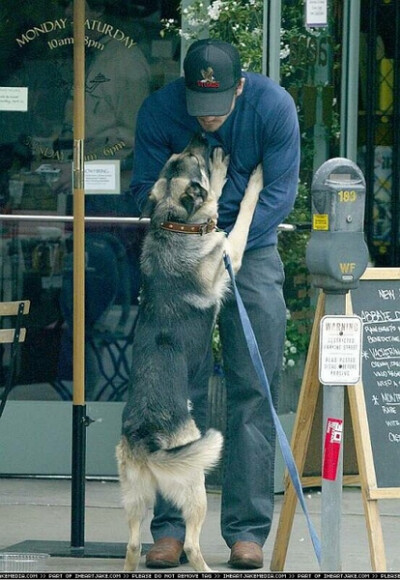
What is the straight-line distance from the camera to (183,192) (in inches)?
212

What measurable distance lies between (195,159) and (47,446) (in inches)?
101

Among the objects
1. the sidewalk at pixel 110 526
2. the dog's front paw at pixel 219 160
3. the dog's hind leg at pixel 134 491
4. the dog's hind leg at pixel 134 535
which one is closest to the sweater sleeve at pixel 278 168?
the dog's front paw at pixel 219 160

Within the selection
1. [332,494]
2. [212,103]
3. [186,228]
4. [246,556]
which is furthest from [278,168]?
[246,556]

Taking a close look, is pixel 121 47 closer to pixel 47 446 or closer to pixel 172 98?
pixel 172 98

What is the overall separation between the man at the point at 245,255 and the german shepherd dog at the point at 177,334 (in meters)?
0.09

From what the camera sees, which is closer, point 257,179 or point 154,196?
point 154,196

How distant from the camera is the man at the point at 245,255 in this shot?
5.59m

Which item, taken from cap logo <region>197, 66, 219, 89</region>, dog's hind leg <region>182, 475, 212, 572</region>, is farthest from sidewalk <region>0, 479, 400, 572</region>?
cap logo <region>197, 66, 219, 89</region>

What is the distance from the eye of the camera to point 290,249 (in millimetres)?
7230

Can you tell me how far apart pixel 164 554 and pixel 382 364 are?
1.20m

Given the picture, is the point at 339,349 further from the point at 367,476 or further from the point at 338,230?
the point at 367,476

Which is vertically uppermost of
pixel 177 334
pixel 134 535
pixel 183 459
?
pixel 177 334

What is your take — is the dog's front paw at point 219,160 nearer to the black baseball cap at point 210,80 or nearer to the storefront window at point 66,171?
the black baseball cap at point 210,80

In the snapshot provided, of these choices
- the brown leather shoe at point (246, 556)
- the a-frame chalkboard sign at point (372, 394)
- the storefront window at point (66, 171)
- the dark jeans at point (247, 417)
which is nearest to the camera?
the a-frame chalkboard sign at point (372, 394)
